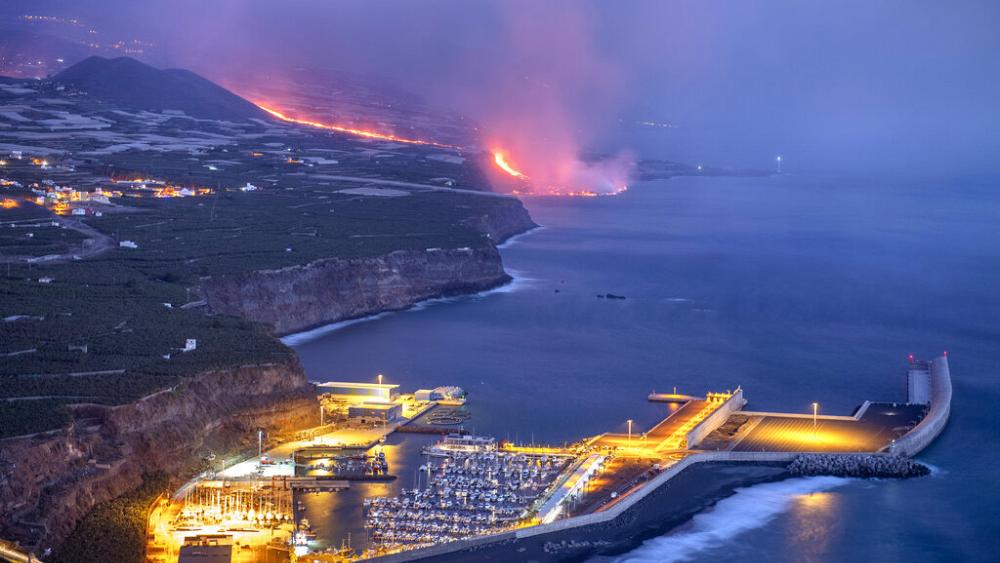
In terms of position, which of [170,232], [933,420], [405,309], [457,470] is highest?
[170,232]

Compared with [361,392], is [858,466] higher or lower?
lower

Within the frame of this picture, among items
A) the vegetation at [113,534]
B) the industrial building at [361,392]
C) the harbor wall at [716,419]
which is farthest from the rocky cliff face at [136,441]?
the harbor wall at [716,419]

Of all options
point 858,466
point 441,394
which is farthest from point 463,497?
point 441,394

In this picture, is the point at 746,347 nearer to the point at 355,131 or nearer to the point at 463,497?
the point at 463,497

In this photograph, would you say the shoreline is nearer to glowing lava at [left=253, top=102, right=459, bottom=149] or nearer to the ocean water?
the ocean water

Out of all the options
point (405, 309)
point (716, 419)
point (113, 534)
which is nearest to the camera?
point (113, 534)

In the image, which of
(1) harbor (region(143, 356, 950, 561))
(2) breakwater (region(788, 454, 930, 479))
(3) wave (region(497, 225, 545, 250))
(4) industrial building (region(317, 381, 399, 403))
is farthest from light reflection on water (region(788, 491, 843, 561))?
(3) wave (region(497, 225, 545, 250))

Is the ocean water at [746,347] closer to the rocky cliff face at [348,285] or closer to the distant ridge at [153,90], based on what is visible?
the rocky cliff face at [348,285]

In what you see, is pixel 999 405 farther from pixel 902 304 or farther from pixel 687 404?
pixel 902 304
